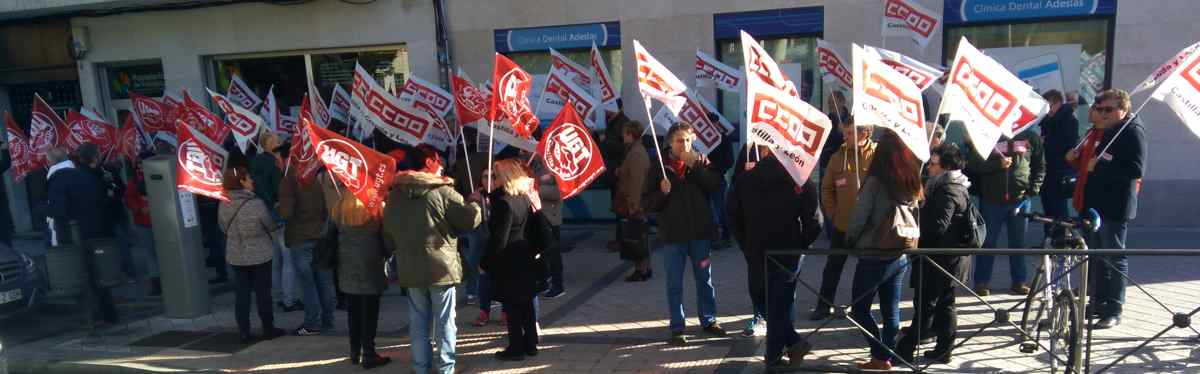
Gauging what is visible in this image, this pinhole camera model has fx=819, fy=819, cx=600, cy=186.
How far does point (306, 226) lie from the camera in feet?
23.8

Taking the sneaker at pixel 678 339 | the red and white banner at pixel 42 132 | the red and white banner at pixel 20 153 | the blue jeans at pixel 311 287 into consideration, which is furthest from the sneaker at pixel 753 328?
the red and white banner at pixel 20 153

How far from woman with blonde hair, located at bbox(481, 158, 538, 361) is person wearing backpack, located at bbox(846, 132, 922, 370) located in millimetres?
2247

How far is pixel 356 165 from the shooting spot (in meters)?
5.79

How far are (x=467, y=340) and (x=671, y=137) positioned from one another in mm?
2428

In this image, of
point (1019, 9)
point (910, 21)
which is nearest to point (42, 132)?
point (910, 21)

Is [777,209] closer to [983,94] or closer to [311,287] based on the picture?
[983,94]

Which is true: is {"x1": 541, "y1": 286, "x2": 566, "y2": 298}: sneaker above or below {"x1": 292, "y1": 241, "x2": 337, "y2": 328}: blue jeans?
below

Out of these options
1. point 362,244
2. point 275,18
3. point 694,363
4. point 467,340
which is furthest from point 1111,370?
point 275,18

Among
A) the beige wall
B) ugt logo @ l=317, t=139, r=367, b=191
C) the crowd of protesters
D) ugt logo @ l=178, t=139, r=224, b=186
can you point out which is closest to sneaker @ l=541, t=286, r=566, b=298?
the crowd of protesters

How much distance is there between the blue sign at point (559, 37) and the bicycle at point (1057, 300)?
6.82 m

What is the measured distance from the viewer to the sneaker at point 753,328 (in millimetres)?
6344

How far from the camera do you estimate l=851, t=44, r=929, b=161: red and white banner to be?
483 cm

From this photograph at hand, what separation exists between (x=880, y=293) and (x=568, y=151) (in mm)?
2474

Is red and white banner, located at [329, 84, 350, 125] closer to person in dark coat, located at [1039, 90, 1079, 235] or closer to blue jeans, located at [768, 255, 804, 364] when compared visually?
blue jeans, located at [768, 255, 804, 364]
